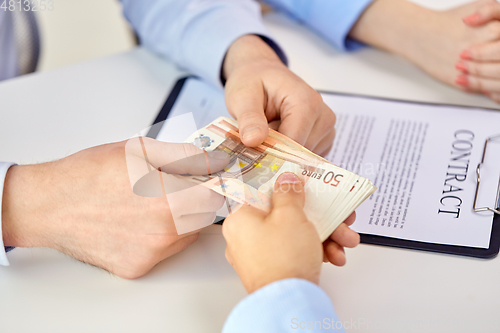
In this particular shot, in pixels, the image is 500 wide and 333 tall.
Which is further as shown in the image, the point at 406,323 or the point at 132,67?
the point at 132,67

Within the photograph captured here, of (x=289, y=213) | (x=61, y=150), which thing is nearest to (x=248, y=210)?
(x=289, y=213)

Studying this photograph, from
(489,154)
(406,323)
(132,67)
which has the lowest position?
(406,323)

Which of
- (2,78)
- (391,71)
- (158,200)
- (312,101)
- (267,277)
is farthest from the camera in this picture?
(2,78)

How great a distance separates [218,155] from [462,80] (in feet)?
2.07

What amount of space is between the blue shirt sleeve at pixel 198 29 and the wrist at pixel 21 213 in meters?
0.47

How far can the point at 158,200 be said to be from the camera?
608mm

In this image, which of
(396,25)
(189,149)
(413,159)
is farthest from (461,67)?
(189,149)

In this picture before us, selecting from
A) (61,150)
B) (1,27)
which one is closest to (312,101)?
(61,150)

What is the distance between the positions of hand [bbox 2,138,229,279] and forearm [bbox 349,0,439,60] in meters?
0.62

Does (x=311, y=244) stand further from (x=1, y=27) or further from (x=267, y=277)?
(x=1, y=27)

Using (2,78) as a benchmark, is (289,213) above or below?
below

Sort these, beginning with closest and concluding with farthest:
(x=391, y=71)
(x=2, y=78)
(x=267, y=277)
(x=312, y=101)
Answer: (x=267, y=277) < (x=312, y=101) < (x=391, y=71) < (x=2, y=78)

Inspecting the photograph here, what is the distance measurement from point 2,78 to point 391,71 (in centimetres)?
109

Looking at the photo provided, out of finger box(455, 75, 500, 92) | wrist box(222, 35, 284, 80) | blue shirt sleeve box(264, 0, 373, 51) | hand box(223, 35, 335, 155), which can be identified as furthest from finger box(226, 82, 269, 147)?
finger box(455, 75, 500, 92)
